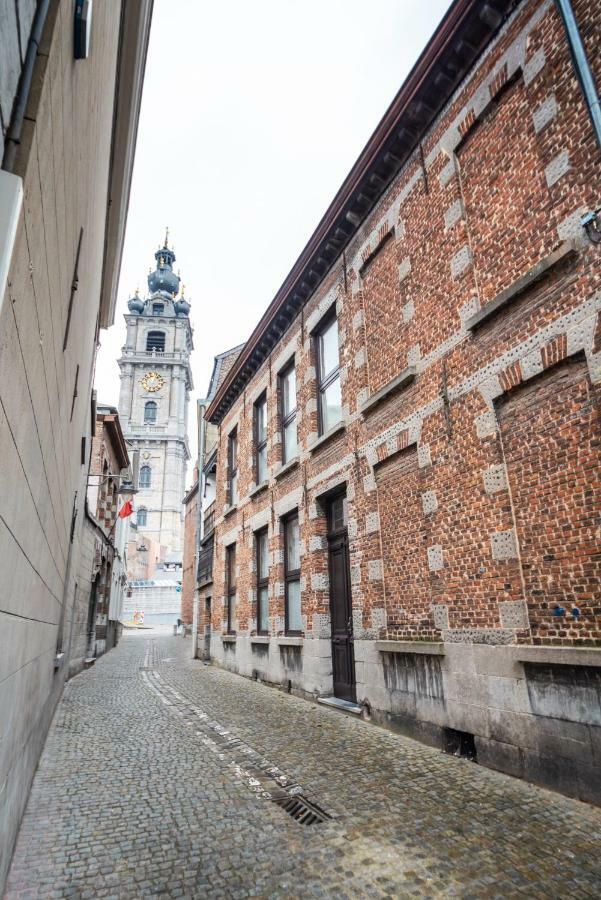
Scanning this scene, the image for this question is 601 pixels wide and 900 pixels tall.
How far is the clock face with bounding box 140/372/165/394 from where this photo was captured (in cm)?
6781

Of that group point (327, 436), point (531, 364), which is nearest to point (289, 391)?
point (327, 436)

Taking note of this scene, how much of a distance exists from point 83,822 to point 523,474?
4.98 metres

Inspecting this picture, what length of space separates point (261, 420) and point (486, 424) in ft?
29.8

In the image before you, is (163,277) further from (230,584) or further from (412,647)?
(412,647)

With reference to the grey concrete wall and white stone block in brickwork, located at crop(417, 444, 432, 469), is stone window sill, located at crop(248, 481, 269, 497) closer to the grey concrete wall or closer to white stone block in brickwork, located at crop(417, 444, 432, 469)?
white stone block in brickwork, located at crop(417, 444, 432, 469)

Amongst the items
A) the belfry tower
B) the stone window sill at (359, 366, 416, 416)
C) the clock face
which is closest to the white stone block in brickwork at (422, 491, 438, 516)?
the stone window sill at (359, 366, 416, 416)

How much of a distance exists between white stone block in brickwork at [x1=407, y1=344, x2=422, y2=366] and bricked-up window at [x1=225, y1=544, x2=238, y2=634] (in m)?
9.72

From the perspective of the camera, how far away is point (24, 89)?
56.7 inches

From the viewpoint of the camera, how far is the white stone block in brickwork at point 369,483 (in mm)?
8148

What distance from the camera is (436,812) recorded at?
407cm

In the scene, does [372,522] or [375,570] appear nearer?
[375,570]

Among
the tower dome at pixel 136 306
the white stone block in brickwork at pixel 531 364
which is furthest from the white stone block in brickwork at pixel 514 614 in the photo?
the tower dome at pixel 136 306

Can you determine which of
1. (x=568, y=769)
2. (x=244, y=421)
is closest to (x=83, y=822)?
(x=568, y=769)

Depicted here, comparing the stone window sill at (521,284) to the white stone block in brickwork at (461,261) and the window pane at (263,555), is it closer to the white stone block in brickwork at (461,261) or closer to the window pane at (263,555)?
the white stone block in brickwork at (461,261)
